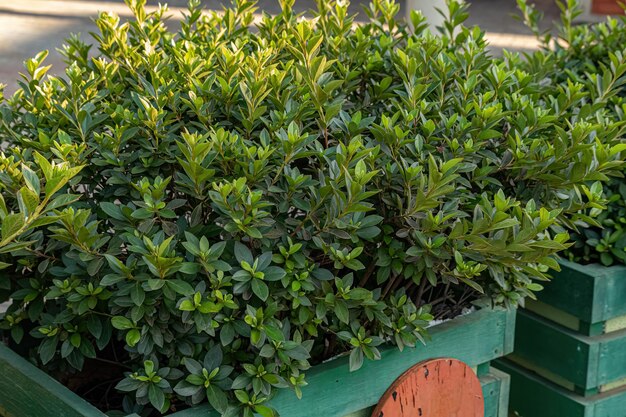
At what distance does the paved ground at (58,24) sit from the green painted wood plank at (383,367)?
677 cm

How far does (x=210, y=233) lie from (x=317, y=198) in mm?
246

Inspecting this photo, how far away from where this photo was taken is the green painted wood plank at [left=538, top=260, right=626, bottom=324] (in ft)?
9.22

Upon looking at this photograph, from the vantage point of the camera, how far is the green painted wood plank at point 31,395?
1906 mm

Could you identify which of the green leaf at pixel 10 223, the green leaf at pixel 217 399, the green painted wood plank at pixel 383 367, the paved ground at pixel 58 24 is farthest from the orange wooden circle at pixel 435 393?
the paved ground at pixel 58 24

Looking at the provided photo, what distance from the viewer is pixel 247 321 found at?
1868 mm

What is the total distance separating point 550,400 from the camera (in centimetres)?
300

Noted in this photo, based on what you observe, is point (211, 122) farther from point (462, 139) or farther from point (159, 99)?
point (462, 139)

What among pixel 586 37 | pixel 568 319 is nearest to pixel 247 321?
pixel 568 319

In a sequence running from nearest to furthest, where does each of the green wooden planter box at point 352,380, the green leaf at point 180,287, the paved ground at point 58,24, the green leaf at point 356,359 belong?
the green leaf at point 180,287, the green wooden planter box at point 352,380, the green leaf at point 356,359, the paved ground at point 58,24

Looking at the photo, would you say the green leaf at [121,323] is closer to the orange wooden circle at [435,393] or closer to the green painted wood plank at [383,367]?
the green painted wood plank at [383,367]

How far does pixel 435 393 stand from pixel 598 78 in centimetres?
109

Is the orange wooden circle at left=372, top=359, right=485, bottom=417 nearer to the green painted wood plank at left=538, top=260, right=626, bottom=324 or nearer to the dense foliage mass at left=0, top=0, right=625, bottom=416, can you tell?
the dense foliage mass at left=0, top=0, right=625, bottom=416

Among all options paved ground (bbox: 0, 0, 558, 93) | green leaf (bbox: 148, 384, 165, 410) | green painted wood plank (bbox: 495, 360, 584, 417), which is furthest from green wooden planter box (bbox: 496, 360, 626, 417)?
paved ground (bbox: 0, 0, 558, 93)

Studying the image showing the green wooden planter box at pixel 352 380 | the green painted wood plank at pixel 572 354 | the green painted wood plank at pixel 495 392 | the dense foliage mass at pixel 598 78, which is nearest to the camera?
the green wooden planter box at pixel 352 380
